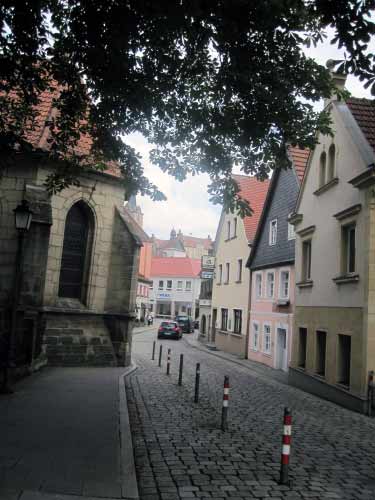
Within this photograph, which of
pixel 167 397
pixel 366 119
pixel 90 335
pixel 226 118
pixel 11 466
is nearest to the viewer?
pixel 11 466

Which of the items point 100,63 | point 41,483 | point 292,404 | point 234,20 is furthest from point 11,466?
point 292,404

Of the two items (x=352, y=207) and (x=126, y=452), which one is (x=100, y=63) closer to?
(x=126, y=452)

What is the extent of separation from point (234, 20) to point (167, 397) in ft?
28.0

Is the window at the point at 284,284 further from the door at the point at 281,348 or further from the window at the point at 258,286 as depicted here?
the window at the point at 258,286

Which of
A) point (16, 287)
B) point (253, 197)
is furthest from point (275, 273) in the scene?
point (16, 287)

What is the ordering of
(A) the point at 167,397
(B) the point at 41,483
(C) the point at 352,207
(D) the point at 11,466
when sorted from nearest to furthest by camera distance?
1. (B) the point at 41,483
2. (D) the point at 11,466
3. (A) the point at 167,397
4. (C) the point at 352,207

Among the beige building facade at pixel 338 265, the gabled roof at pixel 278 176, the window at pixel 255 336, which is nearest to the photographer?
the beige building facade at pixel 338 265

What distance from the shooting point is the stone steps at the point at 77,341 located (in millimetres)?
15430

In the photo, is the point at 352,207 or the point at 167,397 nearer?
the point at 167,397

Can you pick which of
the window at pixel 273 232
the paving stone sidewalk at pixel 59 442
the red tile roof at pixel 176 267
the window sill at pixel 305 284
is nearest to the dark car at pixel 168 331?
the window at pixel 273 232

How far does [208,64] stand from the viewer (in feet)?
27.9

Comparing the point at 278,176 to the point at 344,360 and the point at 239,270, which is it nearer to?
the point at 239,270

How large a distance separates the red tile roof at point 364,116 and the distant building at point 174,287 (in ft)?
210

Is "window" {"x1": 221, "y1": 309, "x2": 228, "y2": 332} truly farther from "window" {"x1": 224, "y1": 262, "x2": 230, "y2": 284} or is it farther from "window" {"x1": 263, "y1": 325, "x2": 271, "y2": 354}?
"window" {"x1": 263, "y1": 325, "x2": 271, "y2": 354}
